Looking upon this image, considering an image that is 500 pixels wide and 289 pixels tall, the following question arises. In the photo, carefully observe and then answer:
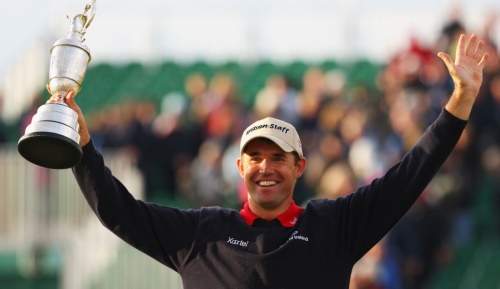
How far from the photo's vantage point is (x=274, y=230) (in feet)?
20.9

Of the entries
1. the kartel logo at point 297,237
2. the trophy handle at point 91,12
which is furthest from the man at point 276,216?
the trophy handle at point 91,12

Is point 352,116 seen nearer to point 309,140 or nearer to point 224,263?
point 309,140

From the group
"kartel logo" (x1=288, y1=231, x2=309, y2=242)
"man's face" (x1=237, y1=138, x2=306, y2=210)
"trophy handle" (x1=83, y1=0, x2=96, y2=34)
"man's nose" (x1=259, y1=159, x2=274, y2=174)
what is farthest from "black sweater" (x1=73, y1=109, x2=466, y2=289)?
"trophy handle" (x1=83, y1=0, x2=96, y2=34)

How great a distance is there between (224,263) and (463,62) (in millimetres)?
1342

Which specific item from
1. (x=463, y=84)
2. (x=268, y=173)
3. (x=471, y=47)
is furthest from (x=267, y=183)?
(x=471, y=47)

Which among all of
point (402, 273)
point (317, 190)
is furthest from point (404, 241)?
point (317, 190)

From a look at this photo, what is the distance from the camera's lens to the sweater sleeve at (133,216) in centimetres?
635

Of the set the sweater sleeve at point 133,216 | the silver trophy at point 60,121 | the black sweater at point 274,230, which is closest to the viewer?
the silver trophy at point 60,121

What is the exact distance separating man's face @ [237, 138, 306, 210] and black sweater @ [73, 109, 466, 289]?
0.37ft

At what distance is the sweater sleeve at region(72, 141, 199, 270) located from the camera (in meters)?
6.35

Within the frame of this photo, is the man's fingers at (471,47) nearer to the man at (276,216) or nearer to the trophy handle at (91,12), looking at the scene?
the man at (276,216)

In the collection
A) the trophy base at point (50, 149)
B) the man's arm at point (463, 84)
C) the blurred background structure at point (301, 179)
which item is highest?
the blurred background structure at point (301, 179)

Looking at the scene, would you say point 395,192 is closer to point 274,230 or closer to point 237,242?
point 274,230

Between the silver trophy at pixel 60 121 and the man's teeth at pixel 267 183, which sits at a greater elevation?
the silver trophy at pixel 60 121
